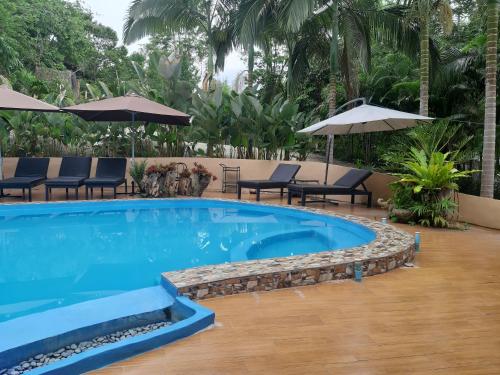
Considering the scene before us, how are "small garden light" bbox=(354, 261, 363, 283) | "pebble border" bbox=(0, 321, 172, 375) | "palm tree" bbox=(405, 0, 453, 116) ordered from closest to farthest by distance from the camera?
"pebble border" bbox=(0, 321, 172, 375)
"small garden light" bbox=(354, 261, 363, 283)
"palm tree" bbox=(405, 0, 453, 116)

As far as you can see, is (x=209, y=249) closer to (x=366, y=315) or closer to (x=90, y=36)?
(x=366, y=315)

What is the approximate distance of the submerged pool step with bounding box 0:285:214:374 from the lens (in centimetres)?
278

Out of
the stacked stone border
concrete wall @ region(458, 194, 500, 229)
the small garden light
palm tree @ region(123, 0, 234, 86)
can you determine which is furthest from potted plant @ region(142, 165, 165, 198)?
the small garden light

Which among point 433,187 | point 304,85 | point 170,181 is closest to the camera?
point 433,187

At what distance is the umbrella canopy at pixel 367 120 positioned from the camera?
8.77 metres

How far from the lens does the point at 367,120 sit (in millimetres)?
8867

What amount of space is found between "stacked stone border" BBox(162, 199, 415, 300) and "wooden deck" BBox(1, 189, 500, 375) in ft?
0.39

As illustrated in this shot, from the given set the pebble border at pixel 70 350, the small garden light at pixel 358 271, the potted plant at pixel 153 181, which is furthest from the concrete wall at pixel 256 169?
the pebble border at pixel 70 350

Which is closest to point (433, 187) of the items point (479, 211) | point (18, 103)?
point (479, 211)

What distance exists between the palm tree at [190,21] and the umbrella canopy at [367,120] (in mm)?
6974

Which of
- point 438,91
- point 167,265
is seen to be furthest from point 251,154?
point 167,265

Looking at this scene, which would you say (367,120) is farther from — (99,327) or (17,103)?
(17,103)

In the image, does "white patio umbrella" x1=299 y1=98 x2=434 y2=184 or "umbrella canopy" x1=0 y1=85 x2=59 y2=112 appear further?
"umbrella canopy" x1=0 y1=85 x2=59 y2=112

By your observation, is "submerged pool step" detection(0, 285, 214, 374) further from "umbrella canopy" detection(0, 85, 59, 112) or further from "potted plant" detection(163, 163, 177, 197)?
"potted plant" detection(163, 163, 177, 197)
